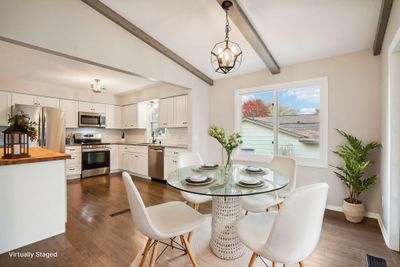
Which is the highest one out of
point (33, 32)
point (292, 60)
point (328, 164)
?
point (292, 60)

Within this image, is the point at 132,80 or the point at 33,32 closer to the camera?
the point at 33,32

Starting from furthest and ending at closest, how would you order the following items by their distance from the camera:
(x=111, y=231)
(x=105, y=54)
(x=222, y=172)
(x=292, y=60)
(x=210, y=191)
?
(x=292, y=60), (x=105, y=54), (x=111, y=231), (x=222, y=172), (x=210, y=191)

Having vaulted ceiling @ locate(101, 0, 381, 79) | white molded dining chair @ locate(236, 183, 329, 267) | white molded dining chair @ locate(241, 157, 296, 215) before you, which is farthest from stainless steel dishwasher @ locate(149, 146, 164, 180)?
white molded dining chair @ locate(236, 183, 329, 267)

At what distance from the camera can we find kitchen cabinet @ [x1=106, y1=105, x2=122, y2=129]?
5828mm

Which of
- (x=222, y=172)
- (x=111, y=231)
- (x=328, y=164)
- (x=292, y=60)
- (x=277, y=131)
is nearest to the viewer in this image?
(x=222, y=172)

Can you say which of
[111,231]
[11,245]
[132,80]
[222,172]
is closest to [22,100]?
[132,80]

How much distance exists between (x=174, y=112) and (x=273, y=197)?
10.3ft

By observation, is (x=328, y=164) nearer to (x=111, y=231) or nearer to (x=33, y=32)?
(x=111, y=231)

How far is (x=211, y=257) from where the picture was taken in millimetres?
1904

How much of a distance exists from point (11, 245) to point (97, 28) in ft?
8.67

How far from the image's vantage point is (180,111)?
4.60 metres

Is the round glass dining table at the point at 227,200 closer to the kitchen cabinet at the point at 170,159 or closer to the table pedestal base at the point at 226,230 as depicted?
the table pedestal base at the point at 226,230

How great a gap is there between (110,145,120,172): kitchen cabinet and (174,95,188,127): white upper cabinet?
7.15ft

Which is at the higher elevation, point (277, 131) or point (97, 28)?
point (97, 28)
